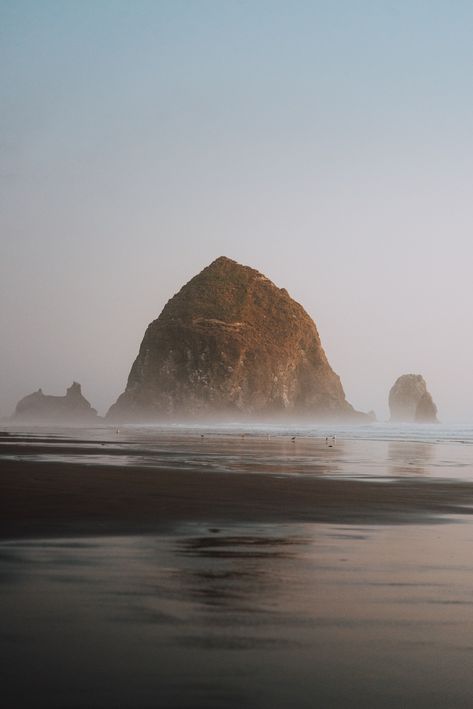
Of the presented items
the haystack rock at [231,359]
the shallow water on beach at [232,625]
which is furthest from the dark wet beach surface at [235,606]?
the haystack rock at [231,359]

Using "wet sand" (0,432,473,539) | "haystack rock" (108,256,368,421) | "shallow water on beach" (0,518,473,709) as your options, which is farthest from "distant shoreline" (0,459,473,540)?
"haystack rock" (108,256,368,421)

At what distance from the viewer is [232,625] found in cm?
458

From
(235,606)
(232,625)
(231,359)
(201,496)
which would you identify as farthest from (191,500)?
(231,359)

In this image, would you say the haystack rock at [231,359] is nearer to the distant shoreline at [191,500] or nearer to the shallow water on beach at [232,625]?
the distant shoreline at [191,500]

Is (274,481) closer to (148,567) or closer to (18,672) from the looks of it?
(148,567)

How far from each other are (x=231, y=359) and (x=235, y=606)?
148m

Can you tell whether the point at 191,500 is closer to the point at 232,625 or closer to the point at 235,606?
the point at 235,606

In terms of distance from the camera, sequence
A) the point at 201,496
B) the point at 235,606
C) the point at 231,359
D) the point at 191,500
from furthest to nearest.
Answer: the point at 231,359 < the point at 201,496 < the point at 191,500 < the point at 235,606

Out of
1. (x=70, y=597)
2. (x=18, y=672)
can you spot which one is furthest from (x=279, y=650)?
(x=70, y=597)

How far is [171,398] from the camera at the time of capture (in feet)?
502

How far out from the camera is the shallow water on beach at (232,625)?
3406 millimetres

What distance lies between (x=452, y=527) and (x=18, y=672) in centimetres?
754

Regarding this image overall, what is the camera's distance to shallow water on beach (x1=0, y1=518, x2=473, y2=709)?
3406 mm

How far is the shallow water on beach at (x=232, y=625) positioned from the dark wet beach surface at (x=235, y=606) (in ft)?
0.04
